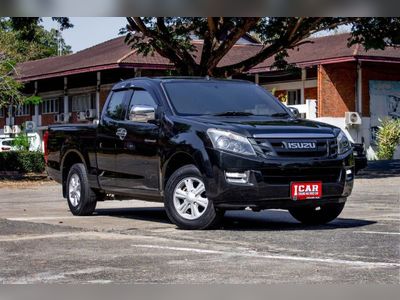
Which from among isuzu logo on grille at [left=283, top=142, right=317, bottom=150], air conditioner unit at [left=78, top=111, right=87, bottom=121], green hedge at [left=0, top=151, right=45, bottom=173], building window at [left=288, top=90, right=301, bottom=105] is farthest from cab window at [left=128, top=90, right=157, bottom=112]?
air conditioner unit at [left=78, top=111, right=87, bottom=121]

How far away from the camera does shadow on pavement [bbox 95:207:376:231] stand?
10148mm

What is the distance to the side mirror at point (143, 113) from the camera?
1038 cm

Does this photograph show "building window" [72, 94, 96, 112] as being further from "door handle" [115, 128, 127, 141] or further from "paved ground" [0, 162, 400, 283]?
"door handle" [115, 128, 127, 141]

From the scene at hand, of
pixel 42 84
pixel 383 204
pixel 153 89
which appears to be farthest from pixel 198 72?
pixel 42 84

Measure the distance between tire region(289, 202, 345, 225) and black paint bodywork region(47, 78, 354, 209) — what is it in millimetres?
490

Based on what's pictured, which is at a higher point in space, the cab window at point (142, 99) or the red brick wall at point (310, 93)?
the red brick wall at point (310, 93)

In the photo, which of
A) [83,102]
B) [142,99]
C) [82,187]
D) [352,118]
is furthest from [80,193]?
[83,102]

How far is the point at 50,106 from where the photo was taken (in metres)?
50.5

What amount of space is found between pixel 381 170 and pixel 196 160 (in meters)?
21.5

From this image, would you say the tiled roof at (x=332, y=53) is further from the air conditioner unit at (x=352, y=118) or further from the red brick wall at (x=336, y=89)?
the air conditioner unit at (x=352, y=118)

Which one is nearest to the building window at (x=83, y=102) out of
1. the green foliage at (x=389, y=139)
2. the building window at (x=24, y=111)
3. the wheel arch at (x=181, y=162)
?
the building window at (x=24, y=111)

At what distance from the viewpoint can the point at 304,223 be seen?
10.8 meters

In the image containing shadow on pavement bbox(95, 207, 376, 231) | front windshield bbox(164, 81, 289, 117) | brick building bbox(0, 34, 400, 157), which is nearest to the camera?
shadow on pavement bbox(95, 207, 376, 231)

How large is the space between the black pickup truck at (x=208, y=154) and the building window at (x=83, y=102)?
34.5m
